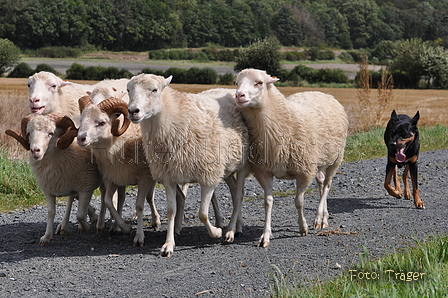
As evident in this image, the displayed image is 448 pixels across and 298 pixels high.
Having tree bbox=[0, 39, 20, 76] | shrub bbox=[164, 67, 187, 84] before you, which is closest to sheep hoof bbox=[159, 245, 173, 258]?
tree bbox=[0, 39, 20, 76]

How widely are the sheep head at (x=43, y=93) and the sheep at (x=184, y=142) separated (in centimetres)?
178

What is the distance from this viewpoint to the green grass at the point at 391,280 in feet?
15.6

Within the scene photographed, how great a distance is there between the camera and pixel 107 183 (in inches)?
307

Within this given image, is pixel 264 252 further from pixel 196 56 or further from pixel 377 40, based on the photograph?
pixel 377 40

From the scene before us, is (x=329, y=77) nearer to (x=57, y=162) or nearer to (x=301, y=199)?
(x=301, y=199)

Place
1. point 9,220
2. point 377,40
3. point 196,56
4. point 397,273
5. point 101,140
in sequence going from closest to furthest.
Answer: point 397,273
point 101,140
point 9,220
point 196,56
point 377,40

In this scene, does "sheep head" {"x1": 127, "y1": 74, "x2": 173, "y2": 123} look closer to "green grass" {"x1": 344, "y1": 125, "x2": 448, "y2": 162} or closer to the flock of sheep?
the flock of sheep

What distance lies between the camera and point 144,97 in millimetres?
6664

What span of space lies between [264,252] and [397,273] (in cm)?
204

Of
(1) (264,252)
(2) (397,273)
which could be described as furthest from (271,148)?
(2) (397,273)

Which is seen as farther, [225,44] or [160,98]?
[225,44]

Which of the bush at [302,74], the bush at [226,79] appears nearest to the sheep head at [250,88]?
the bush at [226,79]

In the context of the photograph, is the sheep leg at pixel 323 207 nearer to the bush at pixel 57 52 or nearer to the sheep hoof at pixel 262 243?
the sheep hoof at pixel 262 243

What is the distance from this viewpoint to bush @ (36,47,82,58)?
6150 cm
